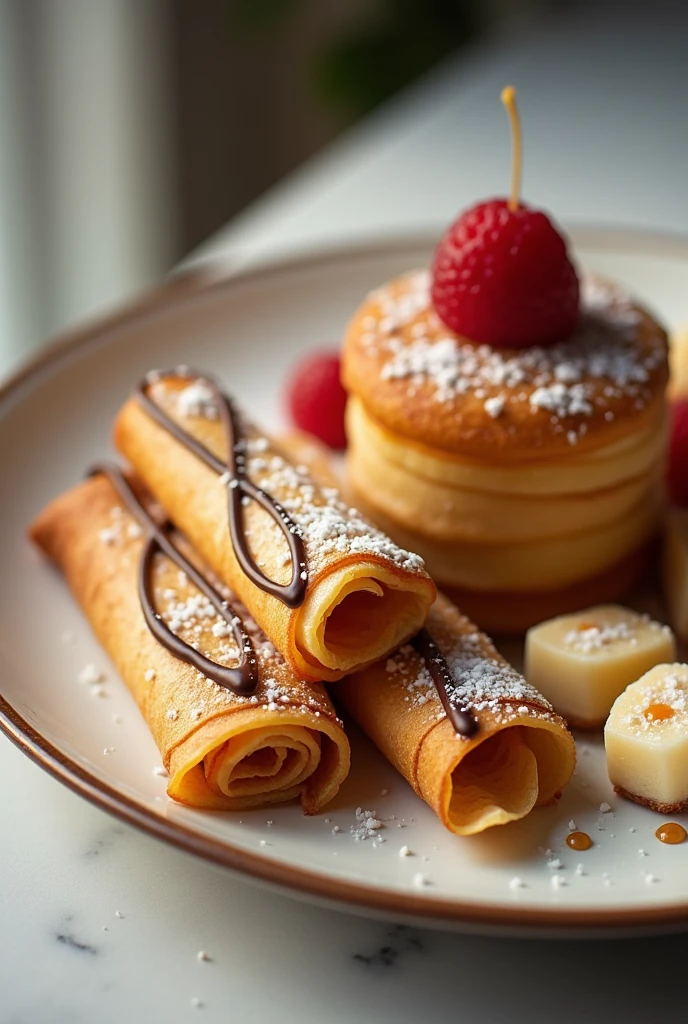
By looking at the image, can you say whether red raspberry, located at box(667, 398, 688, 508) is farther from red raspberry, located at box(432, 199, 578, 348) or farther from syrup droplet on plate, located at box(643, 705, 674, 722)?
syrup droplet on plate, located at box(643, 705, 674, 722)

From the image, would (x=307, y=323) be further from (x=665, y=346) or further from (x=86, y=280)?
(x=86, y=280)

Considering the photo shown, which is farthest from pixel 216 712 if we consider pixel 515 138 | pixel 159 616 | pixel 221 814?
pixel 515 138

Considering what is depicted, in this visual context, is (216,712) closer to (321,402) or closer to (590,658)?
(590,658)

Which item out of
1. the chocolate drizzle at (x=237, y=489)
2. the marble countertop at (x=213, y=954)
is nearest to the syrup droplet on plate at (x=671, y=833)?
the marble countertop at (x=213, y=954)

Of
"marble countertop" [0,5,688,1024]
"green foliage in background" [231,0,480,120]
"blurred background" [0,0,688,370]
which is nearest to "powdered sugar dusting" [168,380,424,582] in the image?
"marble countertop" [0,5,688,1024]

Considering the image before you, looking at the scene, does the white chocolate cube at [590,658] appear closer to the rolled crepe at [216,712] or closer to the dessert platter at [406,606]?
the dessert platter at [406,606]

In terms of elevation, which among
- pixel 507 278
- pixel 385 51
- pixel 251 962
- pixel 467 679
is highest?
pixel 507 278

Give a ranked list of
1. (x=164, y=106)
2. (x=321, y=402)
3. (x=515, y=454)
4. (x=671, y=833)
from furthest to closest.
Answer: (x=164, y=106) → (x=321, y=402) → (x=515, y=454) → (x=671, y=833)
